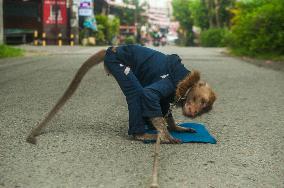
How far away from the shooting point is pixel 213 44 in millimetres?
43312

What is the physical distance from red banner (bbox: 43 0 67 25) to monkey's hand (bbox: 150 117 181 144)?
35.3 meters

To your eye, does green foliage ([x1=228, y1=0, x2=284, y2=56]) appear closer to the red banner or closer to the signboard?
the signboard

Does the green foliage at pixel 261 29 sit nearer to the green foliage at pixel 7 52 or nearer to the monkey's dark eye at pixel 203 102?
the green foliage at pixel 7 52

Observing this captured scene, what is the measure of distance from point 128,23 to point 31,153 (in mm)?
70701

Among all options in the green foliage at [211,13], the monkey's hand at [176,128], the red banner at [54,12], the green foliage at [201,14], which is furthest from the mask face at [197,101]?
the green foliage at [201,14]

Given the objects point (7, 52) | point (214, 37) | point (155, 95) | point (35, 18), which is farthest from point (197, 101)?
point (214, 37)

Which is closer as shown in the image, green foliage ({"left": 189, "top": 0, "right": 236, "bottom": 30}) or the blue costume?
the blue costume

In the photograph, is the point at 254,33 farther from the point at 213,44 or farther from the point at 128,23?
the point at 128,23

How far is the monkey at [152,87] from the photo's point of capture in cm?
466

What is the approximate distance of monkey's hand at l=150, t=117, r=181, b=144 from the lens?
15.5 ft

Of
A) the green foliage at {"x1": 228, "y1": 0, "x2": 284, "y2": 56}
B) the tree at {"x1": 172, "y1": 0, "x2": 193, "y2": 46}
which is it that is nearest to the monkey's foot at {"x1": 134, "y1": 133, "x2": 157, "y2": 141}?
the green foliage at {"x1": 228, "y1": 0, "x2": 284, "y2": 56}

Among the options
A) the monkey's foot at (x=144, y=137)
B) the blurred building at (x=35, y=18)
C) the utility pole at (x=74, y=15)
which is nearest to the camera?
the monkey's foot at (x=144, y=137)

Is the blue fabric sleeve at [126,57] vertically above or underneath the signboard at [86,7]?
underneath

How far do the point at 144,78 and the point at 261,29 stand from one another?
14.6 meters
